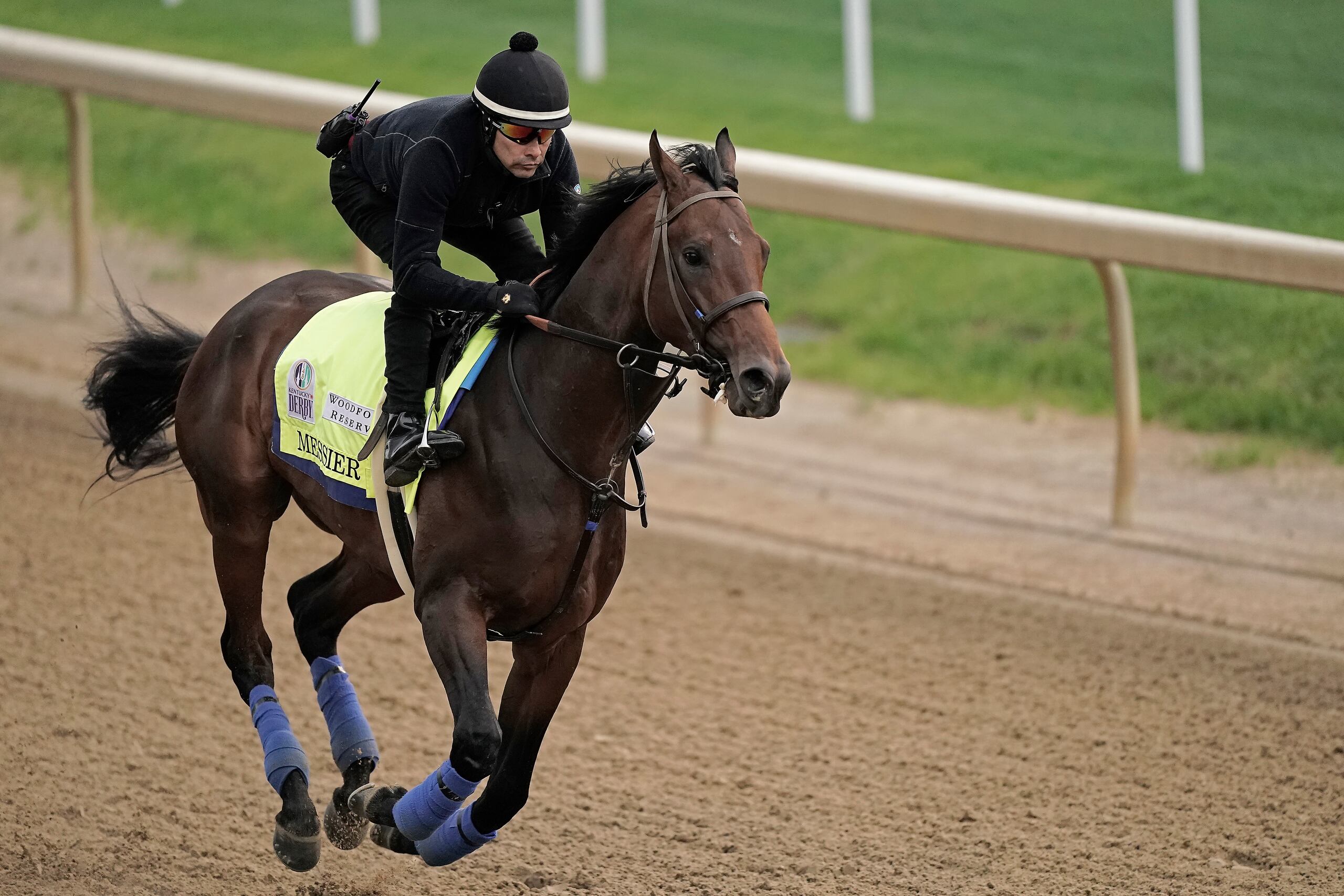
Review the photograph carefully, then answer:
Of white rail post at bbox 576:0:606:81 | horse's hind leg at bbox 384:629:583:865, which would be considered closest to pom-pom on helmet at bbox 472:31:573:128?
horse's hind leg at bbox 384:629:583:865

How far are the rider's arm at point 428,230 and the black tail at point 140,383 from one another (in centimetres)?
142

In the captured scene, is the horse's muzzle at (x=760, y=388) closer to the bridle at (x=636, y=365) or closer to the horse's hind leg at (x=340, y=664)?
the bridle at (x=636, y=365)

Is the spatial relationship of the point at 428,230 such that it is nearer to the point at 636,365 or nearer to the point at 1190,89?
the point at 636,365

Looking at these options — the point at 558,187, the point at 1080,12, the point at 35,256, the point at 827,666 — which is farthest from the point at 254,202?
the point at 558,187

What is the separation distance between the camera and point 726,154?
356 centimetres

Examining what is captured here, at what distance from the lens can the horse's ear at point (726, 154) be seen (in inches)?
139

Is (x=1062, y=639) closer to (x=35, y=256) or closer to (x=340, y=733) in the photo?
(x=340, y=733)

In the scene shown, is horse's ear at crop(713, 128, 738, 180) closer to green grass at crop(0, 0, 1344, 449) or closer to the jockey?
the jockey

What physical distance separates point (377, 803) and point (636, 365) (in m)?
1.41

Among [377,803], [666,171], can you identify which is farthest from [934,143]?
[377,803]

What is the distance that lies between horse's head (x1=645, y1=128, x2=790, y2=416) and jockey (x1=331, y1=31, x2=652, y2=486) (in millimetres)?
369

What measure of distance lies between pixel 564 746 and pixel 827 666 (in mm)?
1207

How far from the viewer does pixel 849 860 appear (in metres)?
4.39

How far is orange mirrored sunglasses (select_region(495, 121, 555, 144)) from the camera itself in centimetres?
369
